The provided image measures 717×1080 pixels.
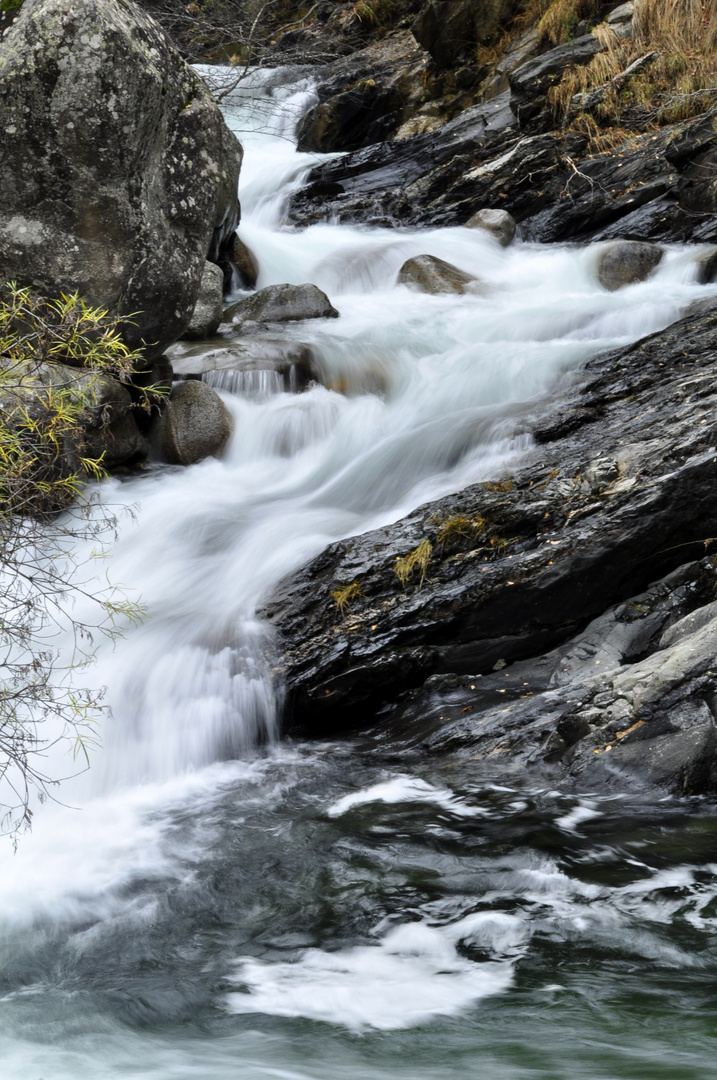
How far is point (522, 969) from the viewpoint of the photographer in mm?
2396

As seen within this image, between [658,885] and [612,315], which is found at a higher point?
[612,315]

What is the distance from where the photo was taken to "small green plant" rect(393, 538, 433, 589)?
471cm

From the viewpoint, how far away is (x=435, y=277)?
988 cm

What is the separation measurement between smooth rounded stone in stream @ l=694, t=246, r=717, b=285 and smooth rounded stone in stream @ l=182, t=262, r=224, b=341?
5.12m

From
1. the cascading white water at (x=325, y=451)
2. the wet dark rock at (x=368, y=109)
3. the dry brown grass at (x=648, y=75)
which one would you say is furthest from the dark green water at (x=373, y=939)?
the wet dark rock at (x=368, y=109)

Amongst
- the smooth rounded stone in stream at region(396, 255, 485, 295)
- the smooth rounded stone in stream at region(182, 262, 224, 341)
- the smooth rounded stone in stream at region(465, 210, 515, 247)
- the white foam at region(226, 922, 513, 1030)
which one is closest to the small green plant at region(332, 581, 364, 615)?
the white foam at region(226, 922, 513, 1030)

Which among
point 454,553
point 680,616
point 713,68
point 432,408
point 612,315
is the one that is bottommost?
point 680,616

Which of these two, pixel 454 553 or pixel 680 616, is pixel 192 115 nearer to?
pixel 454 553

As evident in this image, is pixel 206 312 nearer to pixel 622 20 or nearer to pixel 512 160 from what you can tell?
pixel 512 160

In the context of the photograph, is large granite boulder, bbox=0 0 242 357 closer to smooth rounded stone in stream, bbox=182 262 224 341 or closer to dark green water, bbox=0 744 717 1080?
smooth rounded stone in stream, bbox=182 262 224 341

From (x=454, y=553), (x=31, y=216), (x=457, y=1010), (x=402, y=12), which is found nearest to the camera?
(x=457, y=1010)

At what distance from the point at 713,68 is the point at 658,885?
1186cm

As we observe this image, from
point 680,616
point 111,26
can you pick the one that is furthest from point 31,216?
point 680,616

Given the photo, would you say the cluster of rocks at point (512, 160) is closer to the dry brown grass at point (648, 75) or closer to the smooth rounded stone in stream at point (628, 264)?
the dry brown grass at point (648, 75)
